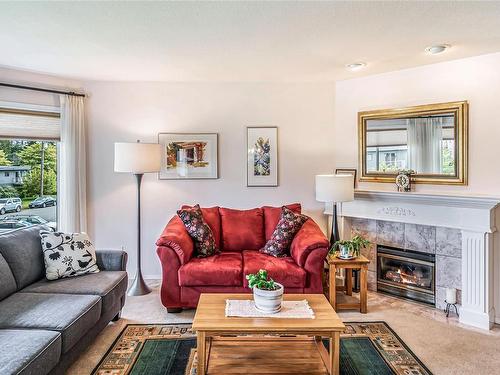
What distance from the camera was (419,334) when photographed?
3.05 meters

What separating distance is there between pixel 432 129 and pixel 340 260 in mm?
1636

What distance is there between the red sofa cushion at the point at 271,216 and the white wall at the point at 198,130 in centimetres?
40

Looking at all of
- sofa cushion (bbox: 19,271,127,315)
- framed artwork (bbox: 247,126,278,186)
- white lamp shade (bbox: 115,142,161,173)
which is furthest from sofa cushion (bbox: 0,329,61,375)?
framed artwork (bbox: 247,126,278,186)

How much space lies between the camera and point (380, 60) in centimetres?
358

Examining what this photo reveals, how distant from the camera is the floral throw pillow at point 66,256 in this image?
3.05 meters

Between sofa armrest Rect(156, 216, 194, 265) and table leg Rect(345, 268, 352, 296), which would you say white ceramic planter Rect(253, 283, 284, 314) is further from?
table leg Rect(345, 268, 352, 296)

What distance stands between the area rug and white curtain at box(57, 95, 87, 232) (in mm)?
1737

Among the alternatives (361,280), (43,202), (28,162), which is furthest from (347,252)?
(28,162)

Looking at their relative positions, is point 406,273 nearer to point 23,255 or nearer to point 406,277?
point 406,277

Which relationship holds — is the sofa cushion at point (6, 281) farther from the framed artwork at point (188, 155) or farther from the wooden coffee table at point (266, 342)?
the framed artwork at point (188, 155)

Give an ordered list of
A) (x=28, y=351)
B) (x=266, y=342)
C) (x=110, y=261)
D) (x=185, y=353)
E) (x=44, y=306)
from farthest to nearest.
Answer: (x=110, y=261) → (x=185, y=353) → (x=266, y=342) → (x=44, y=306) → (x=28, y=351)

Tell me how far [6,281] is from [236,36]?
8.42 feet

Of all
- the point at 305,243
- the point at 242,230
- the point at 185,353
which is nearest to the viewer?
the point at 185,353

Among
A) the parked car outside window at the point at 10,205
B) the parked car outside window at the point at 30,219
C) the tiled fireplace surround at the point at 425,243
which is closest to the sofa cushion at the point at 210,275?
the tiled fireplace surround at the point at 425,243
